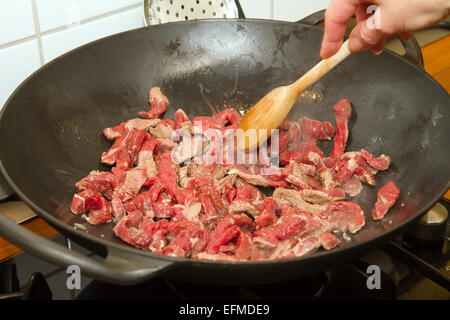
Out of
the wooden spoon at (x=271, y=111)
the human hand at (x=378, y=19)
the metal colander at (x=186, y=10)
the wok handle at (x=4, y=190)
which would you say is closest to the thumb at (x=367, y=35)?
the human hand at (x=378, y=19)

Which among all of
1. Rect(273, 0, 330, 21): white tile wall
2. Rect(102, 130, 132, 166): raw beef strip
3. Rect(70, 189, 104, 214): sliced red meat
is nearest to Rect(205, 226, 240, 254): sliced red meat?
Rect(70, 189, 104, 214): sliced red meat

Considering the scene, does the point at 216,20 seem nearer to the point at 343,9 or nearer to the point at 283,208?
the point at 343,9

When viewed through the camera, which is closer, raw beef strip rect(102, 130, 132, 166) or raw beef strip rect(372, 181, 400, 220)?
raw beef strip rect(372, 181, 400, 220)

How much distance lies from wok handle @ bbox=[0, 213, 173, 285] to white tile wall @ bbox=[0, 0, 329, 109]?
2.51ft

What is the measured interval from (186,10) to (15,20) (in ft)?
1.86

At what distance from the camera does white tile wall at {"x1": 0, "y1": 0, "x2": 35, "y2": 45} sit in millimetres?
1498

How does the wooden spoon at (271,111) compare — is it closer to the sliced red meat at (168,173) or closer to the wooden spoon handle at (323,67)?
the wooden spoon handle at (323,67)

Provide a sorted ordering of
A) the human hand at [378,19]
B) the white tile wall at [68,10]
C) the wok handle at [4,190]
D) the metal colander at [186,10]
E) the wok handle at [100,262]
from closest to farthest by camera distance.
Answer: the wok handle at [100,262] → the human hand at [378,19] → the wok handle at [4,190] → the white tile wall at [68,10] → the metal colander at [186,10]

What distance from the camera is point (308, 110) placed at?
172cm

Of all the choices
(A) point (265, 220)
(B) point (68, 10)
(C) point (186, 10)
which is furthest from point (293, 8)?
(A) point (265, 220)

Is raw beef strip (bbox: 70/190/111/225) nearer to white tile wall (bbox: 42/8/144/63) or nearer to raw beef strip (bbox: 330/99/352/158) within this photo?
white tile wall (bbox: 42/8/144/63)

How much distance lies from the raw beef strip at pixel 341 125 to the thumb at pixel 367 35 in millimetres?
320

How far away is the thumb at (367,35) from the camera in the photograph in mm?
1178

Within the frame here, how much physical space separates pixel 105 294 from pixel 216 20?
0.94m
